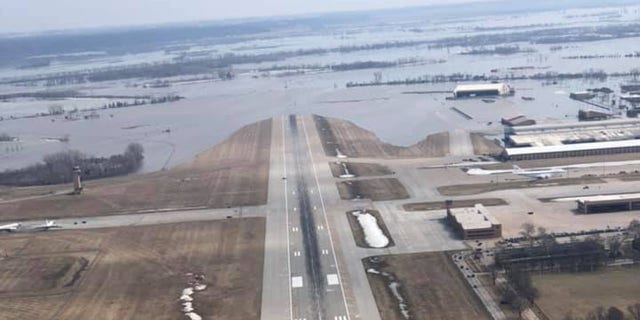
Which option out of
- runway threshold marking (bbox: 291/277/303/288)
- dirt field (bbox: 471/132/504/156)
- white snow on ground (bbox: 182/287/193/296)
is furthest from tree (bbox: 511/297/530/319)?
dirt field (bbox: 471/132/504/156)

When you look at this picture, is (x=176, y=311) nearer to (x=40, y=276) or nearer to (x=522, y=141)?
(x=40, y=276)

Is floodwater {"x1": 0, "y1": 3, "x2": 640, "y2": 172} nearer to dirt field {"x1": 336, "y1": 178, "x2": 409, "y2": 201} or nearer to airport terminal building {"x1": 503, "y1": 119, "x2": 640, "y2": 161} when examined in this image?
airport terminal building {"x1": 503, "y1": 119, "x2": 640, "y2": 161}

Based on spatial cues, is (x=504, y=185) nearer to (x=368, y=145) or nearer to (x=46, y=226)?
(x=368, y=145)

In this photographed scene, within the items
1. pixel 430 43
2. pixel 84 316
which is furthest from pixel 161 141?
pixel 430 43

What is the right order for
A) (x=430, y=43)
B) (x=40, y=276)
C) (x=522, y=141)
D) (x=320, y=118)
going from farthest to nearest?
(x=430, y=43)
(x=320, y=118)
(x=522, y=141)
(x=40, y=276)

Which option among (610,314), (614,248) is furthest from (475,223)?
(610,314)
